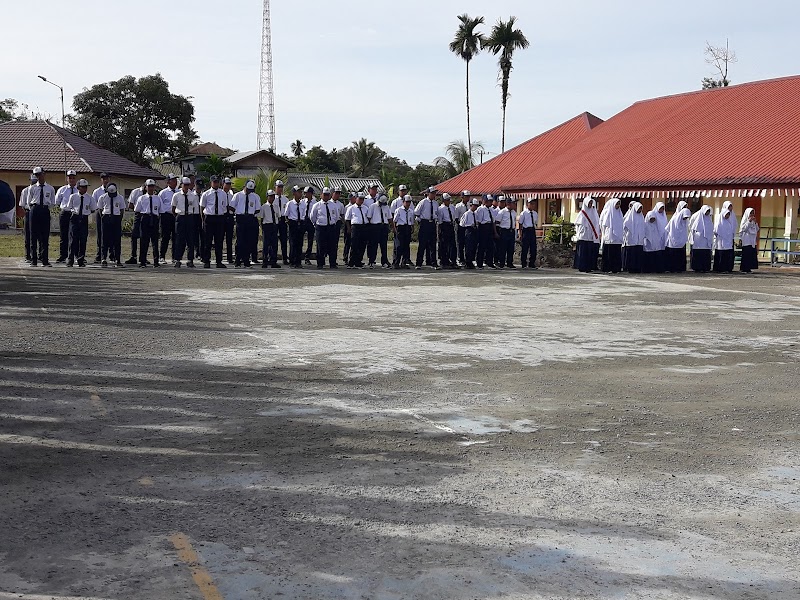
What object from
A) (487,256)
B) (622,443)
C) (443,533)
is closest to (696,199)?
(487,256)

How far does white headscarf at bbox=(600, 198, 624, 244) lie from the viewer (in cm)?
2383

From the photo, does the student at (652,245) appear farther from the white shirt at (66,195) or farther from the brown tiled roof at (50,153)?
the brown tiled roof at (50,153)

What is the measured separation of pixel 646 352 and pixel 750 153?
20.4 meters

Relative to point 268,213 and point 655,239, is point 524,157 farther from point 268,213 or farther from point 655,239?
point 268,213

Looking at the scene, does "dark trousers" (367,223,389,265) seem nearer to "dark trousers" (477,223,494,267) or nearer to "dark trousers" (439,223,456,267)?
"dark trousers" (439,223,456,267)

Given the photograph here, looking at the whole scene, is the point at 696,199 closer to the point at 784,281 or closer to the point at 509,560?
the point at 784,281

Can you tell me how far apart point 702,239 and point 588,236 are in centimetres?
284

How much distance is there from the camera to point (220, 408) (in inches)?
290

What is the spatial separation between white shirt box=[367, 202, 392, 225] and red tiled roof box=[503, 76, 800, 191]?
960 centimetres

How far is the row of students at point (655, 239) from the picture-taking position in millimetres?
23781

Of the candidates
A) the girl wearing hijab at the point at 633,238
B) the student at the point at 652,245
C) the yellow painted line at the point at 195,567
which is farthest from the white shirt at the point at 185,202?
the yellow painted line at the point at 195,567

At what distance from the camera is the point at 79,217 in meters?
21.5

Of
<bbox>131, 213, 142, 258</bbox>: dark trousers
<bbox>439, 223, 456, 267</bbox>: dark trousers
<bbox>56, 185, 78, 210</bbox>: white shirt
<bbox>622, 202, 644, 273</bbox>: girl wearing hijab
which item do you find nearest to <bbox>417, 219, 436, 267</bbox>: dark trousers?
<bbox>439, 223, 456, 267</bbox>: dark trousers

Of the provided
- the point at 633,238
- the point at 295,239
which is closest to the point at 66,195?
the point at 295,239
